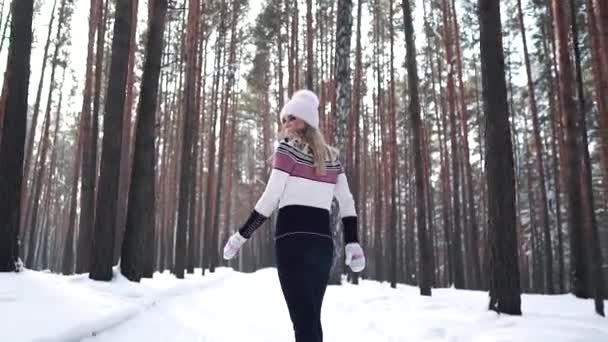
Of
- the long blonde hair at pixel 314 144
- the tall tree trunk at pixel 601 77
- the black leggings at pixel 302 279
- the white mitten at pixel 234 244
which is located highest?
the tall tree trunk at pixel 601 77

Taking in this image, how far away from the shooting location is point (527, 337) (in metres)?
3.84

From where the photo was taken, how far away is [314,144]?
2.74 meters

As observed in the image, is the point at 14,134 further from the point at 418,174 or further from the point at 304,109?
the point at 418,174

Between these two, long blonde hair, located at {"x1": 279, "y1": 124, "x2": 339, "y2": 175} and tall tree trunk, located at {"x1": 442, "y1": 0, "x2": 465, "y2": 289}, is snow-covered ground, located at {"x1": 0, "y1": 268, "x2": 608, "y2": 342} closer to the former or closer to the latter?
long blonde hair, located at {"x1": 279, "y1": 124, "x2": 339, "y2": 175}

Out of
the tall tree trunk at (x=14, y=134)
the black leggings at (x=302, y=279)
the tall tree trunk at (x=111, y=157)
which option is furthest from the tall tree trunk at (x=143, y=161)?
the black leggings at (x=302, y=279)

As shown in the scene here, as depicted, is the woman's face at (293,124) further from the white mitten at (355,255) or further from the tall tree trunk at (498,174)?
the tall tree trunk at (498,174)

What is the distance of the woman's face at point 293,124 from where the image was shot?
279 cm

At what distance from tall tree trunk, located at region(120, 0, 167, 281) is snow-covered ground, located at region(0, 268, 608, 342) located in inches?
30.0

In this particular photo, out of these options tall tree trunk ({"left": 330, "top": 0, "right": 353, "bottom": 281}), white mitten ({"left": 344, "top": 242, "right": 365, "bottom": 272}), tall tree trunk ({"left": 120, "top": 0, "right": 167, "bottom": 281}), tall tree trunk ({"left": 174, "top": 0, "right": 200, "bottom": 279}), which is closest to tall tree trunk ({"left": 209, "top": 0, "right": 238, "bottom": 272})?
tall tree trunk ({"left": 174, "top": 0, "right": 200, "bottom": 279})

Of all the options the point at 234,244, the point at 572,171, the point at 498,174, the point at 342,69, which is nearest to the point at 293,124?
the point at 234,244

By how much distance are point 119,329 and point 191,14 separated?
13585 mm

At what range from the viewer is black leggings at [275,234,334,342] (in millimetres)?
2500

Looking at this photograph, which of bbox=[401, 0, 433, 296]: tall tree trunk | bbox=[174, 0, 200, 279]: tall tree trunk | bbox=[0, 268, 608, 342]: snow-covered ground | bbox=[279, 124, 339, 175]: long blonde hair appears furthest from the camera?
bbox=[174, 0, 200, 279]: tall tree trunk

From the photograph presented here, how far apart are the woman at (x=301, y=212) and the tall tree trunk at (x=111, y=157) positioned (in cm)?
539
